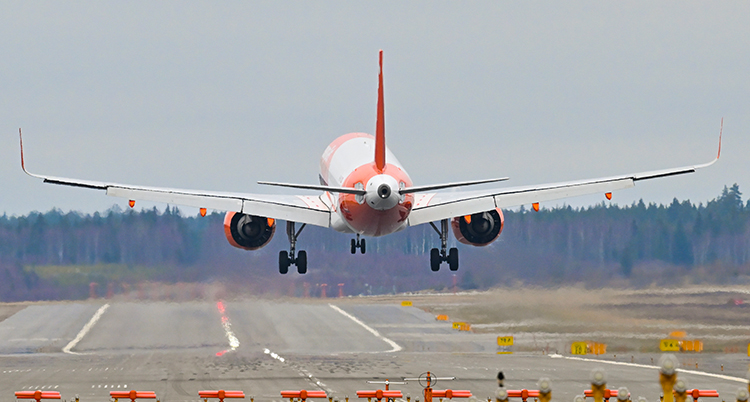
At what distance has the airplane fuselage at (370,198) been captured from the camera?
47406 millimetres

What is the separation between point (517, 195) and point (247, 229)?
546 inches

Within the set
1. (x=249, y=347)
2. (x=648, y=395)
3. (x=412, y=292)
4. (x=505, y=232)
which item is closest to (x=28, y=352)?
(x=249, y=347)

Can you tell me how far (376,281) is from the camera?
90188mm

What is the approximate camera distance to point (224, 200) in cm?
5534

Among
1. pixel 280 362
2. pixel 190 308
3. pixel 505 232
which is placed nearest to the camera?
pixel 280 362

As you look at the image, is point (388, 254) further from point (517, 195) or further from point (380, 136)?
point (380, 136)

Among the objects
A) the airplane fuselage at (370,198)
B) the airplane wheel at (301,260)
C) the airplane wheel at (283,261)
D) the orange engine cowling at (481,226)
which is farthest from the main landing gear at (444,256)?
the airplane wheel at (283,261)

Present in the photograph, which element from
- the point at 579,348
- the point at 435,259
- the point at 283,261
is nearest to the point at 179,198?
the point at 283,261

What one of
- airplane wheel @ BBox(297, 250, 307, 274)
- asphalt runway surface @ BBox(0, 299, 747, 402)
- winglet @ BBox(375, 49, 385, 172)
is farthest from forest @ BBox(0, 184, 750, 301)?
winglet @ BBox(375, 49, 385, 172)

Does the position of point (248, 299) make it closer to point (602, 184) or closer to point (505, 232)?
point (505, 232)

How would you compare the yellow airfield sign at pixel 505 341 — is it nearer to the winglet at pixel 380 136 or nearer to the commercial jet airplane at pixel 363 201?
the commercial jet airplane at pixel 363 201

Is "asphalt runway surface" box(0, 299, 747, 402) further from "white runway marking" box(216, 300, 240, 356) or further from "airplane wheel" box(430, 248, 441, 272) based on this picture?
"airplane wheel" box(430, 248, 441, 272)

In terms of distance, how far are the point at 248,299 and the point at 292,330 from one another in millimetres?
13287

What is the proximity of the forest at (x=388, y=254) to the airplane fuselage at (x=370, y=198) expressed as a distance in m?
23.4
